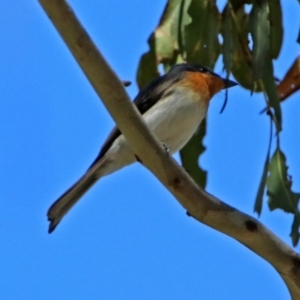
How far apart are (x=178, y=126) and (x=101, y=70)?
90 cm

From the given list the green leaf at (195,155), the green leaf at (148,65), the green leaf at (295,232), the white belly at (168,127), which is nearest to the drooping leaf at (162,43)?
the green leaf at (148,65)

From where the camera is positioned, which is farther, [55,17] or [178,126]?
[178,126]

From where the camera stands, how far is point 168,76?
9.98 feet

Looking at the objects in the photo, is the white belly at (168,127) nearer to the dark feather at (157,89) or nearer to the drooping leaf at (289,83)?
the dark feather at (157,89)

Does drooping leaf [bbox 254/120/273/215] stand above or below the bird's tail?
below

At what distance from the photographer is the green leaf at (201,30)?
2.80 metres

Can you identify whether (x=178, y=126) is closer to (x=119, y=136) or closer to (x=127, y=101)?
(x=119, y=136)

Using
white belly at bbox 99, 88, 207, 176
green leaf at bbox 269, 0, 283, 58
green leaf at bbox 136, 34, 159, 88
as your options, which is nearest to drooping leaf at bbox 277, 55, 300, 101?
green leaf at bbox 269, 0, 283, 58

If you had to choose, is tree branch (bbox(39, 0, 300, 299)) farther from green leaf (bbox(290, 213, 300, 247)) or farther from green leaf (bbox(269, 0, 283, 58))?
green leaf (bbox(269, 0, 283, 58))

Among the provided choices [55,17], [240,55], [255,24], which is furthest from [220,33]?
[55,17]

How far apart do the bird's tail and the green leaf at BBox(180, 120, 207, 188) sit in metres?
0.29

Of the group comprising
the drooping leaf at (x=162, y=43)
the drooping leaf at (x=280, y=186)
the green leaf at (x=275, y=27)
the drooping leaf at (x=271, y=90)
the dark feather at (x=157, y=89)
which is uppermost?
the drooping leaf at (x=162, y=43)

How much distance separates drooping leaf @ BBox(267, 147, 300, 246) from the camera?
2.54m

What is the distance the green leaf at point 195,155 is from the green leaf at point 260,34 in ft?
1.28
